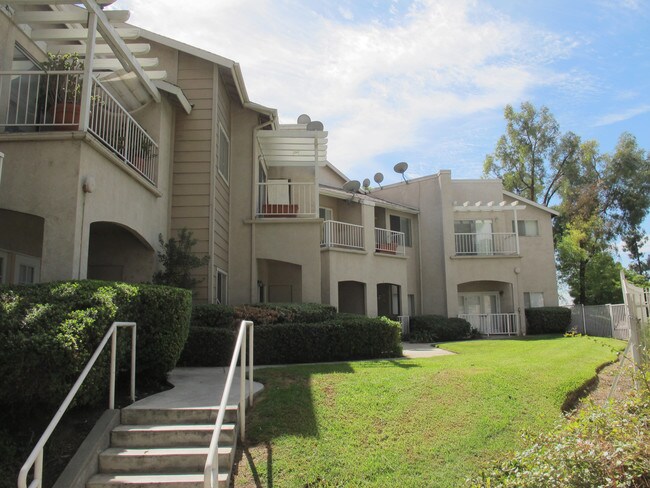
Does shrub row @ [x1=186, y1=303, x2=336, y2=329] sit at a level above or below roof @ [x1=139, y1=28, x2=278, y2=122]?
below

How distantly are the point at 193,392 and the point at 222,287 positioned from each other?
22.1 feet

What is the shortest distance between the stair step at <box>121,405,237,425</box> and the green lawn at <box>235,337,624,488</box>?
0.45 m

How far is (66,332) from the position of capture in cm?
504

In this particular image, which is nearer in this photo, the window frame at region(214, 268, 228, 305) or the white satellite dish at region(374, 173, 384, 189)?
the window frame at region(214, 268, 228, 305)

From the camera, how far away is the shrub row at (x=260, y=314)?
35.1ft

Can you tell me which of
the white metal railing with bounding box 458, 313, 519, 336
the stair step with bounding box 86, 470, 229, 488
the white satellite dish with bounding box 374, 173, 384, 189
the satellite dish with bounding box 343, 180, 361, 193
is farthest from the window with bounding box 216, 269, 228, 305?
the white satellite dish with bounding box 374, 173, 384, 189

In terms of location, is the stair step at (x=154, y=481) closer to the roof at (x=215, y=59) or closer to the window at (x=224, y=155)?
the window at (x=224, y=155)

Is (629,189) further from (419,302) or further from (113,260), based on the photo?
(113,260)

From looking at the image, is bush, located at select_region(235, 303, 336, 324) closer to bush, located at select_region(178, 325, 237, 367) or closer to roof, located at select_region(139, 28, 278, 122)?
bush, located at select_region(178, 325, 237, 367)

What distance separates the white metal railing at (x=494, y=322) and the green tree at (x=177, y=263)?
593 inches

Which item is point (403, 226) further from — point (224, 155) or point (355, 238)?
point (224, 155)

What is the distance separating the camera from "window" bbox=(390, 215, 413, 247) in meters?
24.1

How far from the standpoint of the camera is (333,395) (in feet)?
23.4

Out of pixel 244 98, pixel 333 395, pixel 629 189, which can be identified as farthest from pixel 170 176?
pixel 629 189
